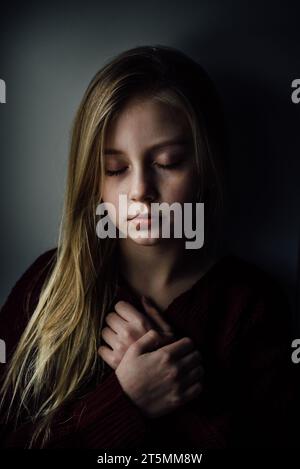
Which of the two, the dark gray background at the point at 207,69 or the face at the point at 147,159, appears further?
the dark gray background at the point at 207,69

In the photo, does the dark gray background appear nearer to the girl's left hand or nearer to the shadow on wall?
the shadow on wall

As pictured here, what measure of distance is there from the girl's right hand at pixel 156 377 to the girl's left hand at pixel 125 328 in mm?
19

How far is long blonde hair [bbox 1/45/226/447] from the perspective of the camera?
720mm

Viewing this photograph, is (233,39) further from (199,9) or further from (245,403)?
(245,403)

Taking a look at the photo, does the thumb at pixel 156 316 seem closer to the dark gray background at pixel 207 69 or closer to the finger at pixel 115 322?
the finger at pixel 115 322

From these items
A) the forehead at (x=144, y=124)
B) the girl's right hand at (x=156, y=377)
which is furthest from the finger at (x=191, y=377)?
the forehead at (x=144, y=124)

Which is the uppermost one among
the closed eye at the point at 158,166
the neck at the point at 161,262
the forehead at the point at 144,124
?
the forehead at the point at 144,124

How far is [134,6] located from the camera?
81 cm

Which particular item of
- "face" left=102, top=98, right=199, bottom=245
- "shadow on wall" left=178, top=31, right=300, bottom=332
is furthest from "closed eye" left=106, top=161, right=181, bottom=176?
"shadow on wall" left=178, top=31, right=300, bottom=332

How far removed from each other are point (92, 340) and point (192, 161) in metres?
0.32

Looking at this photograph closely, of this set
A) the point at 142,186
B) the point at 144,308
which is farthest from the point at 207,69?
the point at 144,308

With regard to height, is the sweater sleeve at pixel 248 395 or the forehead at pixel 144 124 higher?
the forehead at pixel 144 124

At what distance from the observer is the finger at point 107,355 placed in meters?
0.76

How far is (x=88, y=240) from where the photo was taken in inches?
32.0
